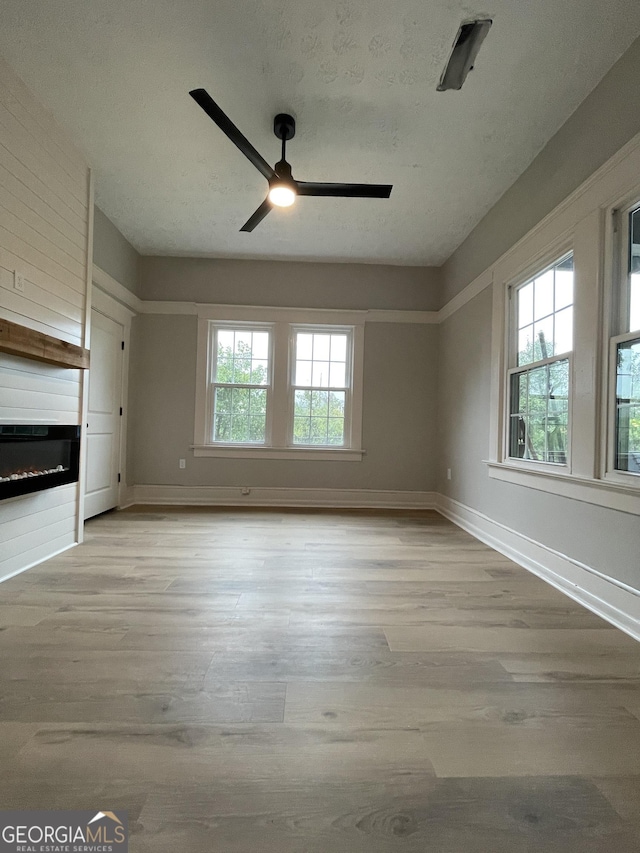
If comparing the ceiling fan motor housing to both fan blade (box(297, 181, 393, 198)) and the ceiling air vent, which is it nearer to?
fan blade (box(297, 181, 393, 198))

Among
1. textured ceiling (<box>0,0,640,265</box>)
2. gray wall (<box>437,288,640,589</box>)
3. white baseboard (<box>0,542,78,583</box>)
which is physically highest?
textured ceiling (<box>0,0,640,265</box>)

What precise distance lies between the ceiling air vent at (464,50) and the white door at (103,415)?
335cm

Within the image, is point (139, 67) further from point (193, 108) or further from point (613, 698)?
point (613, 698)

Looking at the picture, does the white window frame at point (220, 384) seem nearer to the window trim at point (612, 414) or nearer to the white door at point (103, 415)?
the white door at point (103, 415)

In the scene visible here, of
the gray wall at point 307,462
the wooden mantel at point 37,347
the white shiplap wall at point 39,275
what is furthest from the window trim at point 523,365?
the white shiplap wall at point 39,275

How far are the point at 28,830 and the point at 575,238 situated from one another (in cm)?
333

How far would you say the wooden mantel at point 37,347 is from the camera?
2.08 m

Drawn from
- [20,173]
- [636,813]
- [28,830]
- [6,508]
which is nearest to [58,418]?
[6,508]

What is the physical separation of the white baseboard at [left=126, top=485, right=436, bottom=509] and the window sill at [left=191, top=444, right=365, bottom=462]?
15.2 inches

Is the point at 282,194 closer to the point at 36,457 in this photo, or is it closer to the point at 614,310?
the point at 614,310

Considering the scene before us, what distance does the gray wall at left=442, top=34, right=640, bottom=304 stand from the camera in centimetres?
193

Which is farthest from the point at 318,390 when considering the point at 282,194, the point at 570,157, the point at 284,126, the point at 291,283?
the point at 570,157

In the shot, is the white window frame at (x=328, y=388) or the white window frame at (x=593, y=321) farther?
the white window frame at (x=328, y=388)

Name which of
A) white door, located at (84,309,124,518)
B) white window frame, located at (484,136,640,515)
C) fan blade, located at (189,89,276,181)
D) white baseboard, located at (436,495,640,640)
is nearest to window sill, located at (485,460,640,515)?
white window frame, located at (484,136,640,515)
